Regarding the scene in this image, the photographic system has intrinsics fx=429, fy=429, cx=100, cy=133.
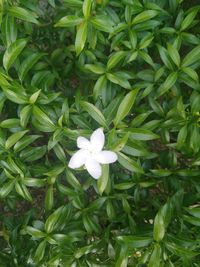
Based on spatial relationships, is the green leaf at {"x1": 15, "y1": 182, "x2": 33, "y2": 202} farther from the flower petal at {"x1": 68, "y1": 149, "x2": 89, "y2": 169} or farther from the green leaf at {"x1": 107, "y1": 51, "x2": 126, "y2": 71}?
the green leaf at {"x1": 107, "y1": 51, "x2": 126, "y2": 71}

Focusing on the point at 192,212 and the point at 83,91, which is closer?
the point at 192,212

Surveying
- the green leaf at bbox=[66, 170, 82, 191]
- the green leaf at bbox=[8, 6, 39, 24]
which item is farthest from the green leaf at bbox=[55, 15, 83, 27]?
the green leaf at bbox=[66, 170, 82, 191]

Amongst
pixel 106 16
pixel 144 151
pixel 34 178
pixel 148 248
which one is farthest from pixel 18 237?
pixel 106 16

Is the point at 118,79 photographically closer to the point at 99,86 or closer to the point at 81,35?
the point at 99,86

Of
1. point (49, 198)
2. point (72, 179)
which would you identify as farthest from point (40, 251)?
point (72, 179)

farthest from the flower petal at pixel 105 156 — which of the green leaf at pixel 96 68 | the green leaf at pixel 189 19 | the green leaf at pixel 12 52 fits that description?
the green leaf at pixel 189 19

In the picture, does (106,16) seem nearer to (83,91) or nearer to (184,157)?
(83,91)

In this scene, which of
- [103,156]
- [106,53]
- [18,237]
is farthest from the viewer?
[18,237]
